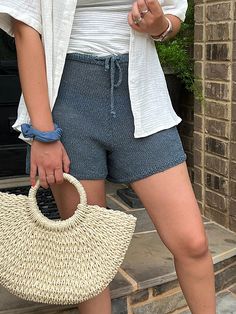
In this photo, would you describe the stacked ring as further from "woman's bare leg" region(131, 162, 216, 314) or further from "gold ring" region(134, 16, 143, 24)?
"woman's bare leg" region(131, 162, 216, 314)

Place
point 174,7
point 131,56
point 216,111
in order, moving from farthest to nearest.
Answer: point 216,111 < point 174,7 < point 131,56

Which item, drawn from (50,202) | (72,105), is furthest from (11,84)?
(72,105)

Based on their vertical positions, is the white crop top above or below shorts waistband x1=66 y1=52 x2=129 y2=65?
above

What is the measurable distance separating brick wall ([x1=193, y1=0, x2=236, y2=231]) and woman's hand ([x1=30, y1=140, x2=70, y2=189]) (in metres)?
1.37

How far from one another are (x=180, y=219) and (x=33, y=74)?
2.12 ft

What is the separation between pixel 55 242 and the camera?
1617mm

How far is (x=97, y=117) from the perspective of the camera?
1633 millimetres

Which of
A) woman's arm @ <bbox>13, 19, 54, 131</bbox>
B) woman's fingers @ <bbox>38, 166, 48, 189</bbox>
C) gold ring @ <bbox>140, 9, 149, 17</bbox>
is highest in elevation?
gold ring @ <bbox>140, 9, 149, 17</bbox>

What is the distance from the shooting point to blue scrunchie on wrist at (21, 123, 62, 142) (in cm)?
157

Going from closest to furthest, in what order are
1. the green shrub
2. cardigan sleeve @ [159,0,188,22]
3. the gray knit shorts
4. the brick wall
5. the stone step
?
the gray knit shorts, cardigan sleeve @ [159,0,188,22], the stone step, the brick wall, the green shrub

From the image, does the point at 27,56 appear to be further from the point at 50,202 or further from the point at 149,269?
the point at 50,202

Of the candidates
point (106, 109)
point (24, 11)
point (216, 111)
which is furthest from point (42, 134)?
point (216, 111)

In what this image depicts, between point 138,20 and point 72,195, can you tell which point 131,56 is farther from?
Result: point 72,195

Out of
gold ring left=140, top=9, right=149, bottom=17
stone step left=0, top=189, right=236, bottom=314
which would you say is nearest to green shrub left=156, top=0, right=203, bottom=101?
stone step left=0, top=189, right=236, bottom=314
